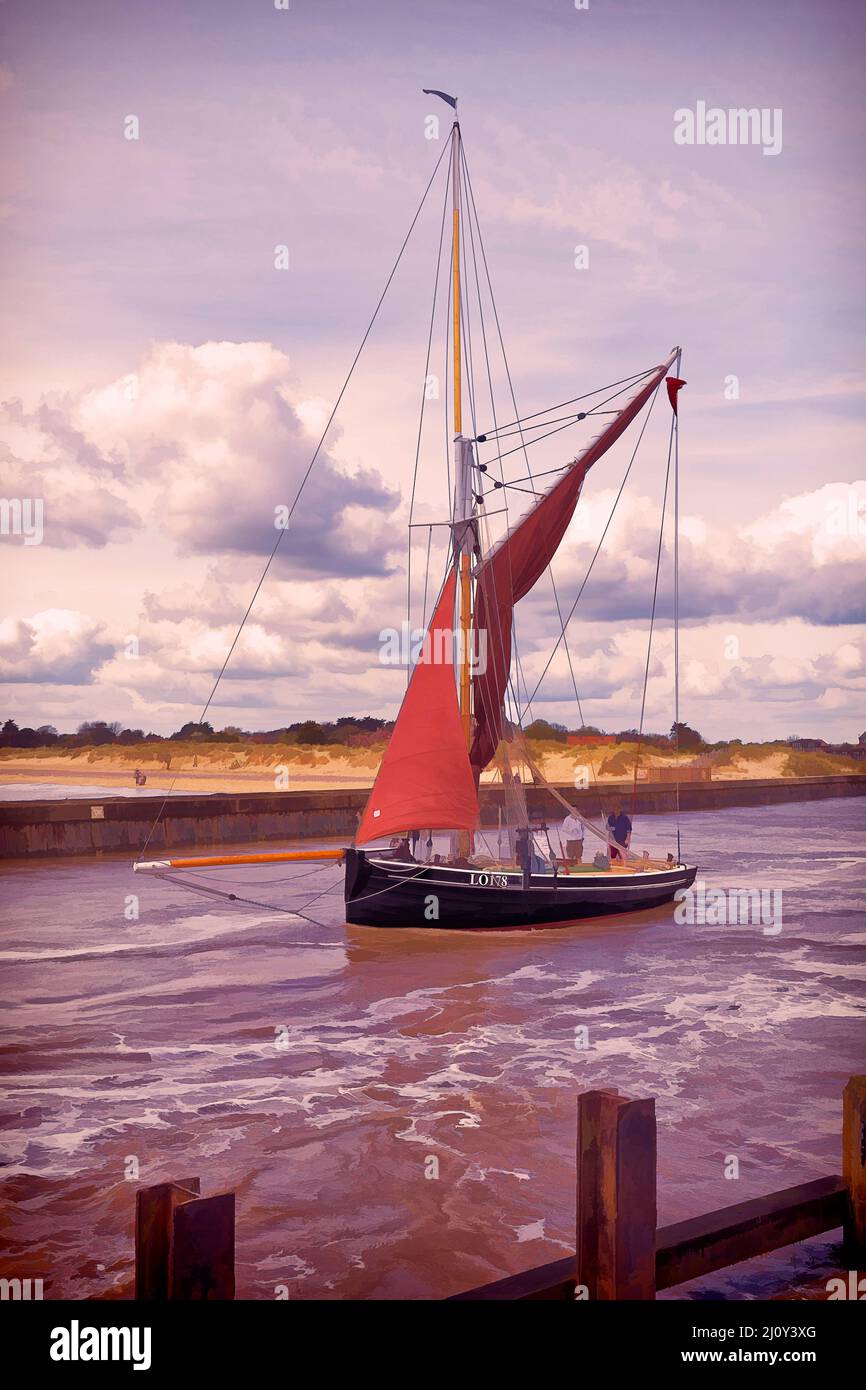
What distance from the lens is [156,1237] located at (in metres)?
5.27

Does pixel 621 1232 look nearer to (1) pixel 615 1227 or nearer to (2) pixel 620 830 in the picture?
(1) pixel 615 1227

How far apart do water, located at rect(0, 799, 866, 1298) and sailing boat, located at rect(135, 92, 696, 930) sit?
1.07 meters

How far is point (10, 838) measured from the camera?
4028 centimetres

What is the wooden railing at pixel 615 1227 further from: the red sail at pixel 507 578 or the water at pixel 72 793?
the water at pixel 72 793

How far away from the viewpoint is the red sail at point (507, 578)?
28469mm

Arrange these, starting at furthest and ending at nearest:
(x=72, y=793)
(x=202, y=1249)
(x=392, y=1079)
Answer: (x=72, y=793), (x=392, y=1079), (x=202, y=1249)

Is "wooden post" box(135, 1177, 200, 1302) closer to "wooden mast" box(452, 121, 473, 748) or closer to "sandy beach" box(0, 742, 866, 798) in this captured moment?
"wooden mast" box(452, 121, 473, 748)

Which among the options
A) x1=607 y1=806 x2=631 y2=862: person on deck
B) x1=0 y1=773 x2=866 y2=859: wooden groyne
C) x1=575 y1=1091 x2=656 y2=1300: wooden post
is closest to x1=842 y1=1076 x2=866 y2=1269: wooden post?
x1=575 y1=1091 x2=656 y2=1300: wooden post

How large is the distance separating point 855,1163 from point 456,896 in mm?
18726

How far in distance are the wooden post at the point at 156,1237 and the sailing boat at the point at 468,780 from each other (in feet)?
56.4

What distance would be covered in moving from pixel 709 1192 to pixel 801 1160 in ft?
5.16

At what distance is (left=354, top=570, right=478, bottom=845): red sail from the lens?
2439 centimetres

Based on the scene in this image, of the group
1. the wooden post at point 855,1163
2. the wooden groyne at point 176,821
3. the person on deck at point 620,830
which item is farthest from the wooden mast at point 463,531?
the wooden post at point 855,1163

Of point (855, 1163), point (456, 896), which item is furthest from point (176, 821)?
point (855, 1163)
